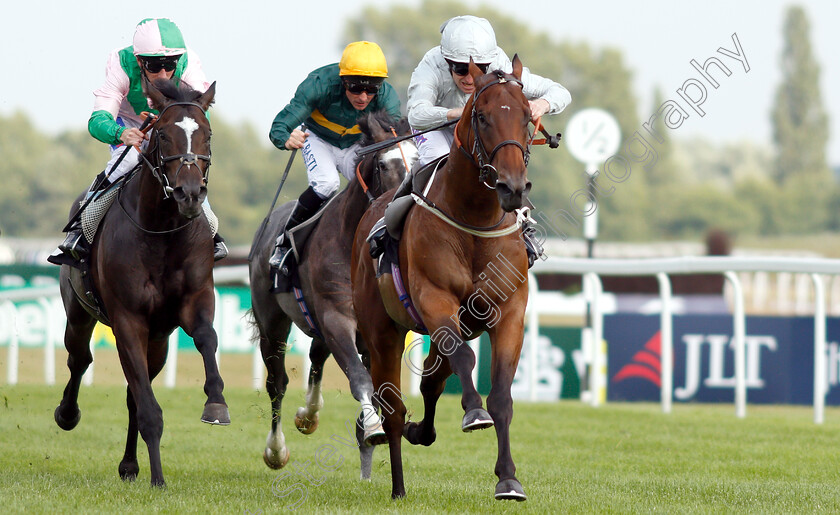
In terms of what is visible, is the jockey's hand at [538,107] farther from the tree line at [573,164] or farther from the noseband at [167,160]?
the tree line at [573,164]

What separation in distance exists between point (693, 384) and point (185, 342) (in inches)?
250

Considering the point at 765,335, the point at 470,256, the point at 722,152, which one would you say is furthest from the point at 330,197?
the point at 722,152

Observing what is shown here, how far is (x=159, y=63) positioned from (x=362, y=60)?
1.20m

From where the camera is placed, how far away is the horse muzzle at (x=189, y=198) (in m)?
5.19

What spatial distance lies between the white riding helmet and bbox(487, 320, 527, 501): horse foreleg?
4.84 ft

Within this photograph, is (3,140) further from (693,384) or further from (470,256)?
A: (470,256)

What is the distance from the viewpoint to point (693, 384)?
10719 mm

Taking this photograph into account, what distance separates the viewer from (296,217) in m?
6.91

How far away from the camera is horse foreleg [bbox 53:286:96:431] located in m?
6.93

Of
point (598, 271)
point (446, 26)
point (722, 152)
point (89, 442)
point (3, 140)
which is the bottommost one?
point (89, 442)

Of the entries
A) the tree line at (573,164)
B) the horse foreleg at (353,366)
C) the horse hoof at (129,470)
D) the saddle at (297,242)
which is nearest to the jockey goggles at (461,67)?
the saddle at (297,242)

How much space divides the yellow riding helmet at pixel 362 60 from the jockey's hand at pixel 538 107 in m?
1.56

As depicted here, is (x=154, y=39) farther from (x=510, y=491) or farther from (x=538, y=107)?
(x=510, y=491)

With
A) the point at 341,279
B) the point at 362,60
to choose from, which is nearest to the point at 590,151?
the point at 362,60
